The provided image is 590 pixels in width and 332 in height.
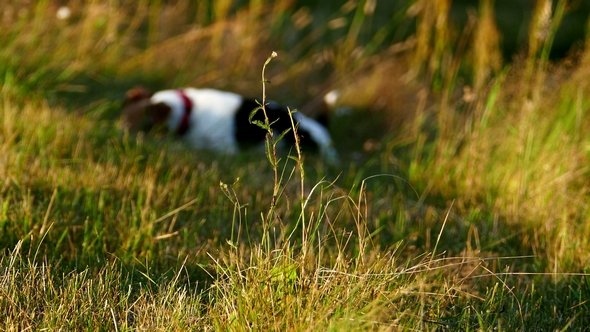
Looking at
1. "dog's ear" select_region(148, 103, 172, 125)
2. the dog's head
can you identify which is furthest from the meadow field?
"dog's ear" select_region(148, 103, 172, 125)

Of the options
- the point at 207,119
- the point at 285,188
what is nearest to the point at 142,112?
the point at 207,119

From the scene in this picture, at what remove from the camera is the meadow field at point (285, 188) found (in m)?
2.29

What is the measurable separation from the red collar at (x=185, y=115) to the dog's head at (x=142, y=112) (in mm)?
114

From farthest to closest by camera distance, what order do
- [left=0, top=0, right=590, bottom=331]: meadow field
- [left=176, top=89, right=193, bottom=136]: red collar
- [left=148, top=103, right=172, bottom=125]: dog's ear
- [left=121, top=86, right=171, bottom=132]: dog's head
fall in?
[left=176, top=89, right=193, bottom=136]: red collar, [left=148, top=103, right=172, bottom=125]: dog's ear, [left=121, top=86, right=171, bottom=132]: dog's head, [left=0, top=0, right=590, bottom=331]: meadow field

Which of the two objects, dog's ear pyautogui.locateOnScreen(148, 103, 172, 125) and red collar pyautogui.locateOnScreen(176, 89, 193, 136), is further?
red collar pyautogui.locateOnScreen(176, 89, 193, 136)

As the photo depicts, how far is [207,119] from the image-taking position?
5.37 meters

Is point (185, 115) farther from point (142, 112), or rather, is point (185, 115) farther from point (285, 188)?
point (285, 188)

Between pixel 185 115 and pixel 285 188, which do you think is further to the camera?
pixel 185 115

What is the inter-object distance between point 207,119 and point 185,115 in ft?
0.74

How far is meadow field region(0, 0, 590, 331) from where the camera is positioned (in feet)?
7.50

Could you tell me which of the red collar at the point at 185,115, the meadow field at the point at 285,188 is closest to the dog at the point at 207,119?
the red collar at the point at 185,115

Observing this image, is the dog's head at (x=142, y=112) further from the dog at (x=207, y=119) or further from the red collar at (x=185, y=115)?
the red collar at (x=185, y=115)

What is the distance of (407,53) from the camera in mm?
6656

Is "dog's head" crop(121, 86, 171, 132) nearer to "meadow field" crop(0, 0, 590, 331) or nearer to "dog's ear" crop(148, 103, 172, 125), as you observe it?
"dog's ear" crop(148, 103, 172, 125)
